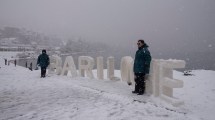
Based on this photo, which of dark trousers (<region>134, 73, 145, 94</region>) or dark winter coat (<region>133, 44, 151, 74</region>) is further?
dark trousers (<region>134, 73, 145, 94</region>)

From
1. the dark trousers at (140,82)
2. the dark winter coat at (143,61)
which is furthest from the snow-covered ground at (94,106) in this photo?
the dark winter coat at (143,61)

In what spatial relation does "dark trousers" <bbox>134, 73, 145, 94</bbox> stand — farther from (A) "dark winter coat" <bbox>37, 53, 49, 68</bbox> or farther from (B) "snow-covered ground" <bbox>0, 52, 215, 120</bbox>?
(A) "dark winter coat" <bbox>37, 53, 49, 68</bbox>

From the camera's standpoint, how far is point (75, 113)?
6.34m

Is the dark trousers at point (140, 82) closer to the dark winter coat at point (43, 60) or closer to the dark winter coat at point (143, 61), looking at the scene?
the dark winter coat at point (143, 61)

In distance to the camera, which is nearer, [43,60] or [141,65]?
[141,65]

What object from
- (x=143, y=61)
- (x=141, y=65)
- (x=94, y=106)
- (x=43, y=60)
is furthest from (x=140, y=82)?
(x=43, y=60)

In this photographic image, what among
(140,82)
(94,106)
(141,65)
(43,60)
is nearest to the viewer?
(94,106)

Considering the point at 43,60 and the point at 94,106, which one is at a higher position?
the point at 43,60

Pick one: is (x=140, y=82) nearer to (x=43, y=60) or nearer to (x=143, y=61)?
(x=143, y=61)

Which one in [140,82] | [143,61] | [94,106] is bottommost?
[94,106]

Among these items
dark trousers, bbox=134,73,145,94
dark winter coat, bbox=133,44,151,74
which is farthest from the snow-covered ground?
dark winter coat, bbox=133,44,151,74

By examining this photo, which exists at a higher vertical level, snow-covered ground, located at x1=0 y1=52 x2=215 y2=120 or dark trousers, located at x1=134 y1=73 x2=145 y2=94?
dark trousers, located at x1=134 y1=73 x2=145 y2=94

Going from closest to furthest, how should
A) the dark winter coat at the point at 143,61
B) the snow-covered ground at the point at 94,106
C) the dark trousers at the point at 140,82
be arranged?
the snow-covered ground at the point at 94,106
the dark winter coat at the point at 143,61
the dark trousers at the point at 140,82

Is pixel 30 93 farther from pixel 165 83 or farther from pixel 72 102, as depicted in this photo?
pixel 165 83
